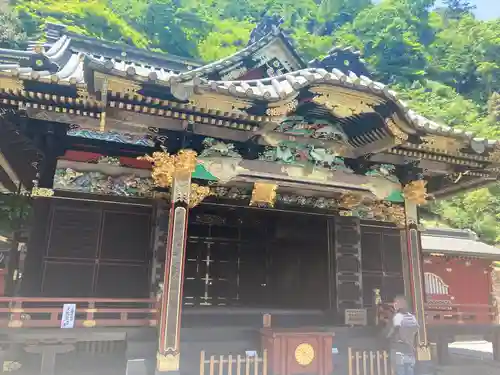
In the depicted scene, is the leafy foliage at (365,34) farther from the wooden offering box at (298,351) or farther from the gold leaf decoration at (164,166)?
the gold leaf decoration at (164,166)

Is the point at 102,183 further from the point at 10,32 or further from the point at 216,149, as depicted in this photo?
the point at 10,32

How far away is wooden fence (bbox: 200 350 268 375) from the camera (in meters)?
7.38

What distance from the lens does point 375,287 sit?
455 inches

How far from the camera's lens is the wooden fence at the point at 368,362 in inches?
329

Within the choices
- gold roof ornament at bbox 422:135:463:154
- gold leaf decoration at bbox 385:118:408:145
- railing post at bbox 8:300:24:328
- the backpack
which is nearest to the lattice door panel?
the backpack

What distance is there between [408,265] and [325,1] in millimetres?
69299

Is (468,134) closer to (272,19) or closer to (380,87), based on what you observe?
(380,87)

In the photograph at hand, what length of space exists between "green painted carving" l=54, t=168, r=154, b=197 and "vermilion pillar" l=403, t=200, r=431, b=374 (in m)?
6.02

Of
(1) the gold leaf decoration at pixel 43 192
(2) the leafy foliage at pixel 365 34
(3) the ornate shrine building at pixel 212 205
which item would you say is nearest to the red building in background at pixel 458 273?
(3) the ornate shrine building at pixel 212 205

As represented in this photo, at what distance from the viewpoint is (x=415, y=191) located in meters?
9.68

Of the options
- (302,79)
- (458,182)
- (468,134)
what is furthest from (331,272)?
(302,79)

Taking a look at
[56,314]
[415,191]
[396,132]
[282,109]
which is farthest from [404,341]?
[56,314]

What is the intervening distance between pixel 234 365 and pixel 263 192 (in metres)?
3.79

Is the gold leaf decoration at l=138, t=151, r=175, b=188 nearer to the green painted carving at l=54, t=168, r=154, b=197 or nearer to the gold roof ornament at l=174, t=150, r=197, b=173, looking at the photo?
the gold roof ornament at l=174, t=150, r=197, b=173
